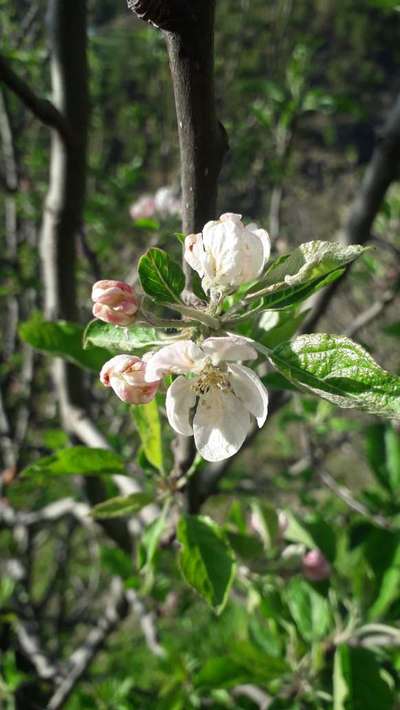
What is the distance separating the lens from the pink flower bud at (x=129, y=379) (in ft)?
2.62

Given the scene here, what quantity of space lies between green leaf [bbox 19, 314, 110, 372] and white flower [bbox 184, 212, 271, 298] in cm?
46

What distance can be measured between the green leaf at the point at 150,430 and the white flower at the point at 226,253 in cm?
39

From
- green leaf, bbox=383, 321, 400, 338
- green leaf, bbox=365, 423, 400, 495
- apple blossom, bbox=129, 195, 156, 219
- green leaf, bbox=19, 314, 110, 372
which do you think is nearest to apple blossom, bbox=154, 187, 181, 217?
apple blossom, bbox=129, 195, 156, 219

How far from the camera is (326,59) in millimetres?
13867

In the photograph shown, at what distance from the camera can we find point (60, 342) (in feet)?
3.95

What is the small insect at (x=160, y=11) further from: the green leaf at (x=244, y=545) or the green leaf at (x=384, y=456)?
the green leaf at (x=384, y=456)

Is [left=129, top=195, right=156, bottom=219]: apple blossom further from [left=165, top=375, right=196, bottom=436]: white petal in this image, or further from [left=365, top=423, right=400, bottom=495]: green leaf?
[left=165, top=375, right=196, bottom=436]: white petal

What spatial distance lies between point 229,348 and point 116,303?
0.60ft

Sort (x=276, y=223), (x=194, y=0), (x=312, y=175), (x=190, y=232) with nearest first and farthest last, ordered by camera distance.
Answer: (x=194, y=0)
(x=190, y=232)
(x=276, y=223)
(x=312, y=175)

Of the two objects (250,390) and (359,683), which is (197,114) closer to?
(250,390)

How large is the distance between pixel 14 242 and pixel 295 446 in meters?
6.47

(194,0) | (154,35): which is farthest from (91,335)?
(154,35)

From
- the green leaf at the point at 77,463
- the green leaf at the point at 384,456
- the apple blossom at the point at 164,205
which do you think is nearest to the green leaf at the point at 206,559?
the green leaf at the point at 77,463

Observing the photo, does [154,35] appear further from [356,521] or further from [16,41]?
[356,521]
